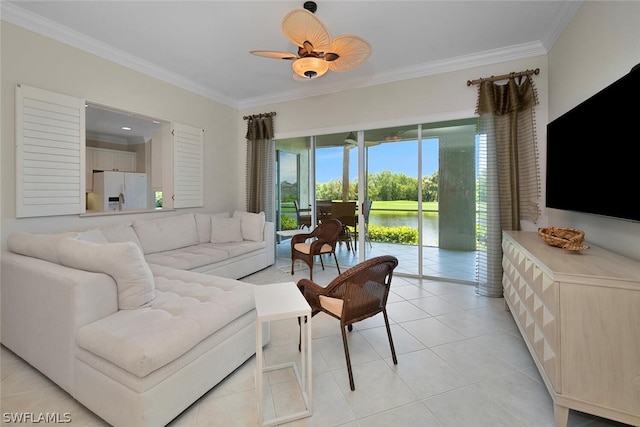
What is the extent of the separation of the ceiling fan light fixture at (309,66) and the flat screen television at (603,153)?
2.02 meters

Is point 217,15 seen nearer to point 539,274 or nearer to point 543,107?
point 539,274

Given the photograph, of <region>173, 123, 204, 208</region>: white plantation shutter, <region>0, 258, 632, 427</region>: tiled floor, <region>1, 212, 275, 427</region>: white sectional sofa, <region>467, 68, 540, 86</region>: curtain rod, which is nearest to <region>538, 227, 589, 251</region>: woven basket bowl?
<region>0, 258, 632, 427</region>: tiled floor

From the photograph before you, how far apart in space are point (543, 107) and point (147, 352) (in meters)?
4.26

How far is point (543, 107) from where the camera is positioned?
3.12 metres

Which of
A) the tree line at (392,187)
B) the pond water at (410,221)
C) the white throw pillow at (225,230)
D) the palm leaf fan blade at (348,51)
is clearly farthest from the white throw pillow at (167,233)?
the palm leaf fan blade at (348,51)

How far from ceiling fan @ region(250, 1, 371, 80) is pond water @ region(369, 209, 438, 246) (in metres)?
2.27

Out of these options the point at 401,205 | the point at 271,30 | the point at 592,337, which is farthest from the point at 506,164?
the point at 271,30

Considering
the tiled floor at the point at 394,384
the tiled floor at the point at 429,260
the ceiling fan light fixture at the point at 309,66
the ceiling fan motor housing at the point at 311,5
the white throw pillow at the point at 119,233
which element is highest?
the ceiling fan motor housing at the point at 311,5

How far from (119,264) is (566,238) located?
→ 2.96 m

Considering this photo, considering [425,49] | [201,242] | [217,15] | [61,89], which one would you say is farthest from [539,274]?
[61,89]

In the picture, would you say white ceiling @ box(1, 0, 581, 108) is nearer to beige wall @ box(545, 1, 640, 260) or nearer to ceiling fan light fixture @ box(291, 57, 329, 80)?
beige wall @ box(545, 1, 640, 260)

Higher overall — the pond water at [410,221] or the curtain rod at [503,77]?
the curtain rod at [503,77]

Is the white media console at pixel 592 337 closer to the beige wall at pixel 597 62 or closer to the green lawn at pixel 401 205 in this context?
the beige wall at pixel 597 62

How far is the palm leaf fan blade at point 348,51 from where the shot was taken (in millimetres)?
2305
